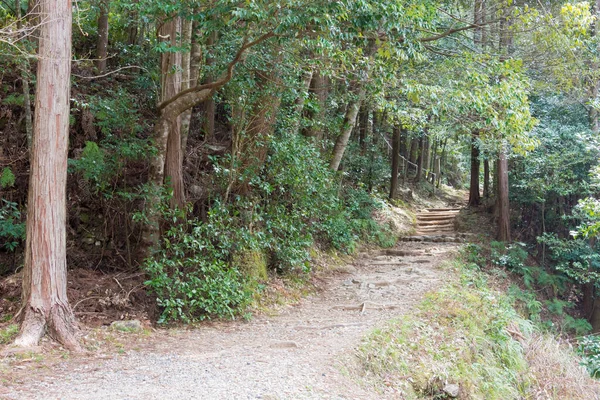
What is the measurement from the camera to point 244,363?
5.48 metres

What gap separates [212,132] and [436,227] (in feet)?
34.1

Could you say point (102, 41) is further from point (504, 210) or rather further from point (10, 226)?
point (504, 210)

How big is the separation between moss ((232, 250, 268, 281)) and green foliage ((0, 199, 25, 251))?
339 centimetres

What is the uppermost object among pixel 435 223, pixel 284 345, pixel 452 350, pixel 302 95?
pixel 302 95

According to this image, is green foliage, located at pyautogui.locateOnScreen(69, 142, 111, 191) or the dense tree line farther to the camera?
green foliage, located at pyautogui.locateOnScreen(69, 142, 111, 191)

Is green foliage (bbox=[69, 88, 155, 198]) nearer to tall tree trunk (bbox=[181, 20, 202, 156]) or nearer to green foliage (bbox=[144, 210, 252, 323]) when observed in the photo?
tall tree trunk (bbox=[181, 20, 202, 156])

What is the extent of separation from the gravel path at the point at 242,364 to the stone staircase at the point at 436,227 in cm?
686

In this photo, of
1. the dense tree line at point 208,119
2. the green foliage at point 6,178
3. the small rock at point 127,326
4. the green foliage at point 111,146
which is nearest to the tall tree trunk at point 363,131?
the dense tree line at point 208,119

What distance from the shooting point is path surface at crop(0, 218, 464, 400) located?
4570 millimetres

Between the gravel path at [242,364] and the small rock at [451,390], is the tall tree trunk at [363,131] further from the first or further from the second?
the small rock at [451,390]

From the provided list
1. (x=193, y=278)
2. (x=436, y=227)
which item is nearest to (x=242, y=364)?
(x=193, y=278)

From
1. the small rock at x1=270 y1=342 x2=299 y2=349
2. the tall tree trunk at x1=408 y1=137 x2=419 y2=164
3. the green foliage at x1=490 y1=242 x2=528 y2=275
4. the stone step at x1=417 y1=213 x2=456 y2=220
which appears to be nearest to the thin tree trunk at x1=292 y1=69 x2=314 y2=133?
the small rock at x1=270 y1=342 x2=299 y2=349

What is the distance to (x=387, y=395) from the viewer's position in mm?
5641

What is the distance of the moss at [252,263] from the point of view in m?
8.84
